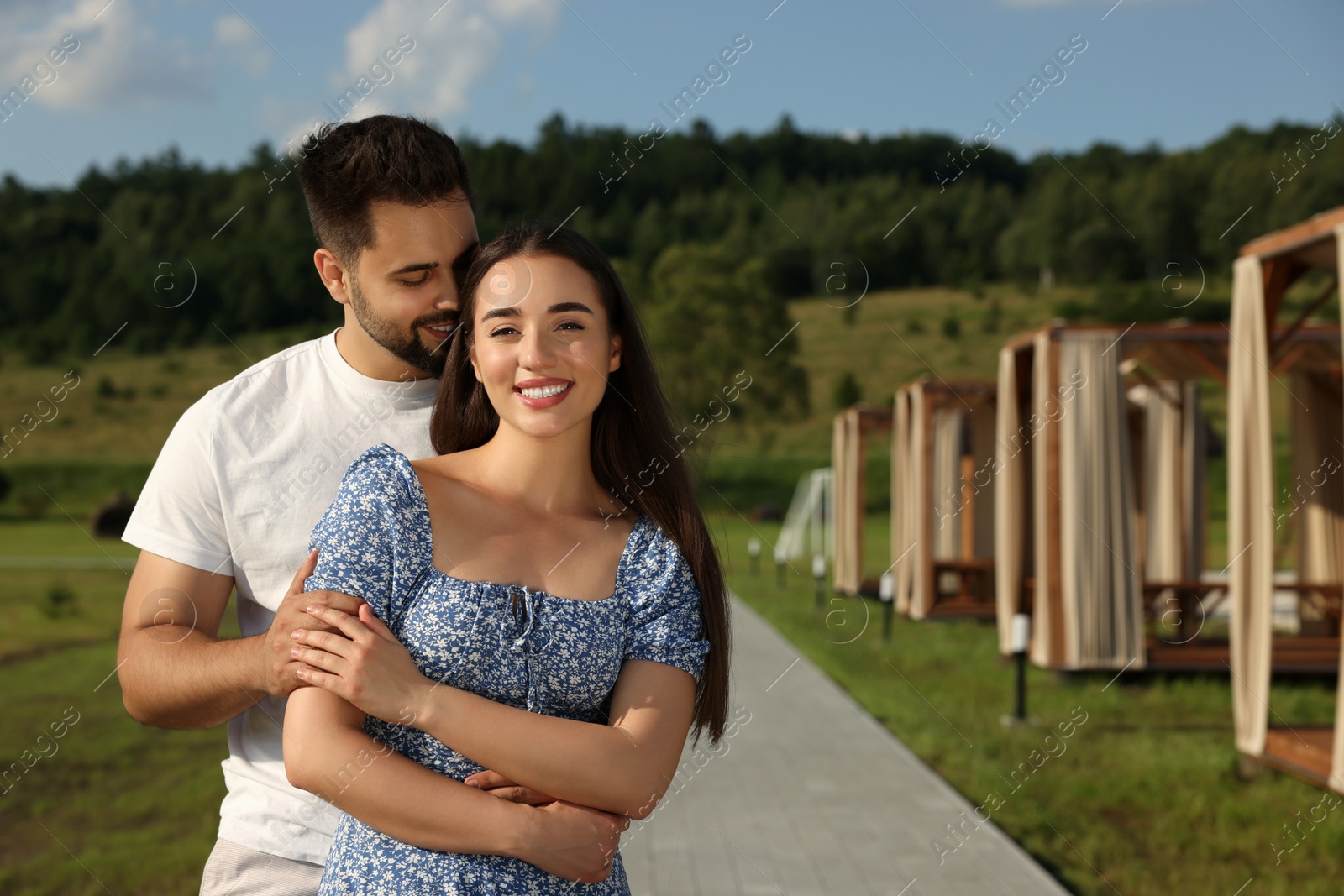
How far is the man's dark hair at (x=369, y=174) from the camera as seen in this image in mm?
2248

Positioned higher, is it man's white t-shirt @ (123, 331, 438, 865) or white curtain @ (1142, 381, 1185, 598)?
man's white t-shirt @ (123, 331, 438, 865)

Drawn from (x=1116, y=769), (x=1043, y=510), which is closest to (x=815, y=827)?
(x=1116, y=769)

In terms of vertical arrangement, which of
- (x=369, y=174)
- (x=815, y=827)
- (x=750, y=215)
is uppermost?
(x=369, y=174)

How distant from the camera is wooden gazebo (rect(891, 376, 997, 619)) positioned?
17281 mm


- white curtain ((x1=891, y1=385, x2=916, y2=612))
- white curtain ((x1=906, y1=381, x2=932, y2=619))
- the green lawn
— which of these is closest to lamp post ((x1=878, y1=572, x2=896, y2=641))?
the green lawn

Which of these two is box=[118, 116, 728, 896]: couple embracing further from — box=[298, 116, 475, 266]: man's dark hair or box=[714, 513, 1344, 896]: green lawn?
box=[714, 513, 1344, 896]: green lawn

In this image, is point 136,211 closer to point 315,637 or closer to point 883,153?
point 315,637

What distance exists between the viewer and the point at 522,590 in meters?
1.89

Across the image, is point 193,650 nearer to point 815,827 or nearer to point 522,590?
point 522,590

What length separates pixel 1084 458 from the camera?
36.8ft

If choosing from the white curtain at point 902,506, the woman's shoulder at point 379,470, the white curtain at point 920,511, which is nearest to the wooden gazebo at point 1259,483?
the woman's shoulder at point 379,470

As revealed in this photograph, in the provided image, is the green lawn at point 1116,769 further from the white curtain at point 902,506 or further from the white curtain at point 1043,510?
the white curtain at point 902,506

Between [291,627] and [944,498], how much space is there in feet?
66.8

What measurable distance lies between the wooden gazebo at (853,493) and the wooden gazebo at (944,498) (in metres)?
0.87
